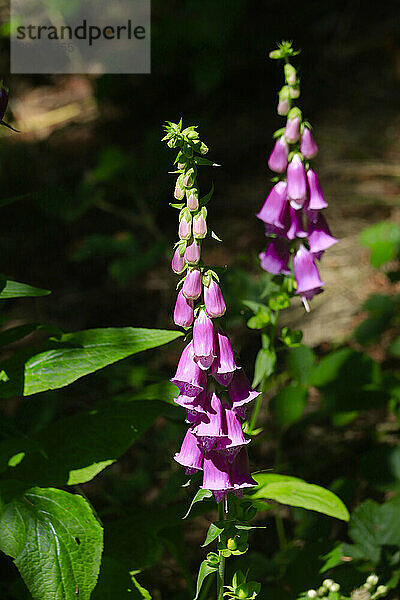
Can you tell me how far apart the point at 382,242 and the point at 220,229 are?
1267mm

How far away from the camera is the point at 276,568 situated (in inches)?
87.4

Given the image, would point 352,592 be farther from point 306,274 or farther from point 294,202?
point 294,202

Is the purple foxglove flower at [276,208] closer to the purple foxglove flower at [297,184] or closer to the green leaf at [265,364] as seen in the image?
the purple foxglove flower at [297,184]

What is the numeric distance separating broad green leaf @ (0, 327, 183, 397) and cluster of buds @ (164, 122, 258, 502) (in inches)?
13.9

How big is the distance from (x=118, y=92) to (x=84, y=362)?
3568mm

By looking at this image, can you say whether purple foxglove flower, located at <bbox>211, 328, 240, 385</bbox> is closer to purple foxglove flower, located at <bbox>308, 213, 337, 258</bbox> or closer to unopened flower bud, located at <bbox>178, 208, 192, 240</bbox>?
unopened flower bud, located at <bbox>178, 208, 192, 240</bbox>

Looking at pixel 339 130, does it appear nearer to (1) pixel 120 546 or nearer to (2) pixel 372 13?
(2) pixel 372 13

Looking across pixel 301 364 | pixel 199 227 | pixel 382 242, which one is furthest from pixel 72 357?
pixel 382 242

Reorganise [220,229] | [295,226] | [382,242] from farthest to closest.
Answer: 1. [220,229]
2. [382,242]
3. [295,226]

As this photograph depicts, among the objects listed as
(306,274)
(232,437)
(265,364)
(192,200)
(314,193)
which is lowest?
(232,437)

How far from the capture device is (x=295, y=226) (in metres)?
2.10

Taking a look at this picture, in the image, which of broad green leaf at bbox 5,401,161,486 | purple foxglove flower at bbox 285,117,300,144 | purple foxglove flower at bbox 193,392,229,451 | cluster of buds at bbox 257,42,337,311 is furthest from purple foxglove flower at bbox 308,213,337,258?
purple foxglove flower at bbox 193,392,229,451

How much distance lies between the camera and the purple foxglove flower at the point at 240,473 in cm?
152

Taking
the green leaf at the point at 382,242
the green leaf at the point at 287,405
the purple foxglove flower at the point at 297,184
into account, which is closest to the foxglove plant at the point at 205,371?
the purple foxglove flower at the point at 297,184
